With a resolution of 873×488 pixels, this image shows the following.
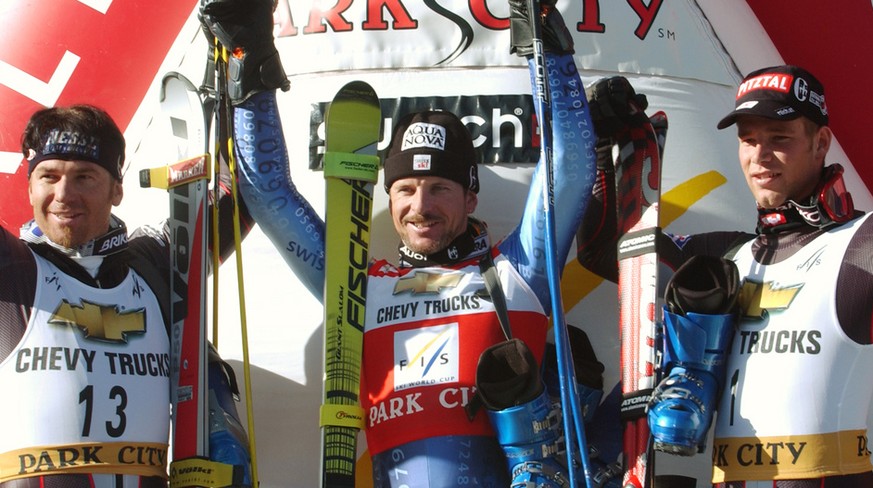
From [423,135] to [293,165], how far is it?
0.72 meters

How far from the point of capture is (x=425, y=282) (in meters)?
4.18

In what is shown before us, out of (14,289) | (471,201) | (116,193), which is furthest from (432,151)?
(14,289)

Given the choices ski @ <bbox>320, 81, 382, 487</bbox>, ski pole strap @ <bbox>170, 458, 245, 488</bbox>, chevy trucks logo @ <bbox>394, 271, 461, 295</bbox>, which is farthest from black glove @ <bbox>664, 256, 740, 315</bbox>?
ski pole strap @ <bbox>170, 458, 245, 488</bbox>

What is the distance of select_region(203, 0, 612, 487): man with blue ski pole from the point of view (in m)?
3.88

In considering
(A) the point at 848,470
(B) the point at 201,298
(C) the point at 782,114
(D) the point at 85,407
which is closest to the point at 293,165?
(B) the point at 201,298

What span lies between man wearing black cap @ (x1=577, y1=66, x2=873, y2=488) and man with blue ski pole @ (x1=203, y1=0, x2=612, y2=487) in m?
0.46

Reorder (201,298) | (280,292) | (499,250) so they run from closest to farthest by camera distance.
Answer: (201,298) → (499,250) → (280,292)

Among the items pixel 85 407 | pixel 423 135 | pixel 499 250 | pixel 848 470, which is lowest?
pixel 848 470

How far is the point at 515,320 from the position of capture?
4098mm

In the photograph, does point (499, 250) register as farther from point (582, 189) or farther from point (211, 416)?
point (211, 416)

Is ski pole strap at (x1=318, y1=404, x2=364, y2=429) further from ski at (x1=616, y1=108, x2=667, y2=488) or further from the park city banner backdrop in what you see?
ski at (x1=616, y1=108, x2=667, y2=488)

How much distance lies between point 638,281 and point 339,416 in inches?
41.4

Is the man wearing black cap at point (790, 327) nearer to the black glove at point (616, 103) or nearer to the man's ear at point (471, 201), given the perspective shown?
the black glove at point (616, 103)

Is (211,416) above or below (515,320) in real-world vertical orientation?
below
